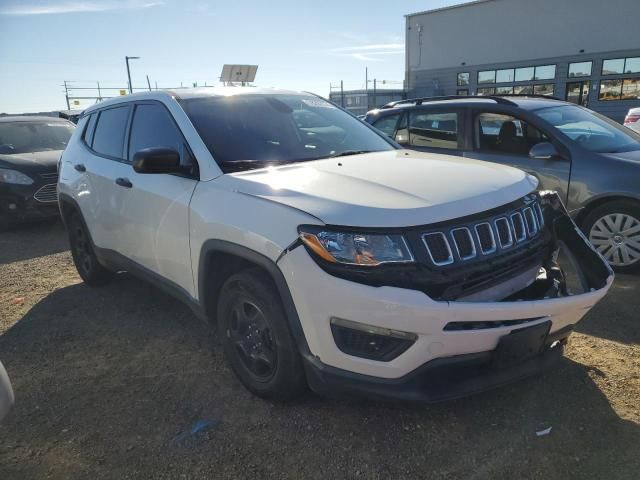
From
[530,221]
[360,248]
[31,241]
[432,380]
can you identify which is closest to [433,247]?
[360,248]

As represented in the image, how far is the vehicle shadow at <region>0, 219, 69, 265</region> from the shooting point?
6355mm

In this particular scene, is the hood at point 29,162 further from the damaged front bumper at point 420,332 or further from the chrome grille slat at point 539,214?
the chrome grille slat at point 539,214

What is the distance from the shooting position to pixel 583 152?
15.3 feet

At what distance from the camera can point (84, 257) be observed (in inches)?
190

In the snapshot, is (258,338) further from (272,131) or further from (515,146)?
(515,146)

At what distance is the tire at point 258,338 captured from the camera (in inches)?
95.7

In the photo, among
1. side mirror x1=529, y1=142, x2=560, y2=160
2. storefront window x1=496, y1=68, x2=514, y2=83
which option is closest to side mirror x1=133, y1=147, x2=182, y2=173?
side mirror x1=529, y1=142, x2=560, y2=160

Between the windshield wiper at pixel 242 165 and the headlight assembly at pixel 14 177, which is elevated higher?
the windshield wiper at pixel 242 165

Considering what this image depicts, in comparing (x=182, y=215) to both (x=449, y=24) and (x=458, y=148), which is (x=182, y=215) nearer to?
(x=458, y=148)

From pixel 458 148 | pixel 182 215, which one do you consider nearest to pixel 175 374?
pixel 182 215

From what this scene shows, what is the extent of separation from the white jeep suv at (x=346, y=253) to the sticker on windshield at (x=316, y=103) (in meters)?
0.35

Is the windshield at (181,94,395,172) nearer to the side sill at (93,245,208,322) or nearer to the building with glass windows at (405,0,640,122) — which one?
the side sill at (93,245,208,322)

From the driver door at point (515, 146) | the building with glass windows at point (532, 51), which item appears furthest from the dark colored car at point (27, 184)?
the building with glass windows at point (532, 51)

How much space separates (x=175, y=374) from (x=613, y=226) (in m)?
3.93
